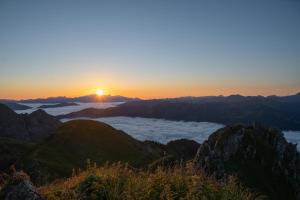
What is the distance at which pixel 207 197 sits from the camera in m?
8.11

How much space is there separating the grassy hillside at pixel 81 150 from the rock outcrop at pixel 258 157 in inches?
1075

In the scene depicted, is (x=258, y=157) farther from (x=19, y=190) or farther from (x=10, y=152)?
(x=10, y=152)

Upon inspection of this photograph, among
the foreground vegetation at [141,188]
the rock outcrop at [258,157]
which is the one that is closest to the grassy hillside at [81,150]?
the rock outcrop at [258,157]

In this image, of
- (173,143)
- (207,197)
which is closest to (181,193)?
(207,197)

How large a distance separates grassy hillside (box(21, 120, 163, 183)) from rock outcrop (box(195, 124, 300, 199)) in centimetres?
2731

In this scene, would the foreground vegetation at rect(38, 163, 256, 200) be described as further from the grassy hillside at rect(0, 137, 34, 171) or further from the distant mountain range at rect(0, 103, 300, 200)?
the grassy hillside at rect(0, 137, 34, 171)

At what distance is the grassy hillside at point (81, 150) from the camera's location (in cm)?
6869

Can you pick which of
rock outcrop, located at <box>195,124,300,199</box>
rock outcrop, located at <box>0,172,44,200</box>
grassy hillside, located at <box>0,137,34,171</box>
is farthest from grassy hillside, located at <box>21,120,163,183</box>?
rock outcrop, located at <box>0,172,44,200</box>

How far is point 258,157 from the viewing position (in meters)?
53.3

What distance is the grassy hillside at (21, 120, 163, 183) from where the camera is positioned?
6869 centimetres

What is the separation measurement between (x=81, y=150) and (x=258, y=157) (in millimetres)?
56167

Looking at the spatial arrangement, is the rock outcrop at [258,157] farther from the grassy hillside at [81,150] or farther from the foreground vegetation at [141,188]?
the foreground vegetation at [141,188]

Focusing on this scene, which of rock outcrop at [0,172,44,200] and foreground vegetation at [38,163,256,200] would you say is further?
foreground vegetation at [38,163,256,200]

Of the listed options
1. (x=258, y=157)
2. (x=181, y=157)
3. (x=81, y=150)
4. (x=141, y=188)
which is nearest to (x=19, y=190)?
(x=141, y=188)
